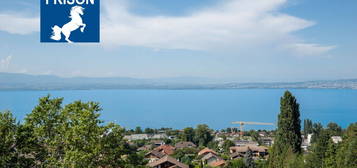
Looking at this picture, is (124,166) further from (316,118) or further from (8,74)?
(8,74)

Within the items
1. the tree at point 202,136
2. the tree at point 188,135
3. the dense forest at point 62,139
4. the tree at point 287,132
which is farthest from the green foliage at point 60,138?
the tree at point 188,135

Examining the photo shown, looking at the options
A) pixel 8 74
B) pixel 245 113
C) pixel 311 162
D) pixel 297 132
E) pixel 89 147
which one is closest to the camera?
pixel 89 147

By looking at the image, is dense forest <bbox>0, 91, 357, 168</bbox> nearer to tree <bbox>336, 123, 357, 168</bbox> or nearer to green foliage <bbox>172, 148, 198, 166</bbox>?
tree <bbox>336, 123, 357, 168</bbox>

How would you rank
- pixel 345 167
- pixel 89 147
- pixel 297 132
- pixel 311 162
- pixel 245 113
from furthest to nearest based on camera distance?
pixel 245 113 → pixel 297 132 → pixel 311 162 → pixel 345 167 → pixel 89 147

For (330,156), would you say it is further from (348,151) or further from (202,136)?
(202,136)

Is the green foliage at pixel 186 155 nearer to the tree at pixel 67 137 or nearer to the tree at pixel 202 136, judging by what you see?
the tree at pixel 202 136

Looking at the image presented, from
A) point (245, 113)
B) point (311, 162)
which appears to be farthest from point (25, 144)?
point (245, 113)

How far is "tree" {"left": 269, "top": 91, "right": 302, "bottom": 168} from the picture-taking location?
38.9ft

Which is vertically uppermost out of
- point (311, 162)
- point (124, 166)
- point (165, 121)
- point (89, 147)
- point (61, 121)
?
point (61, 121)

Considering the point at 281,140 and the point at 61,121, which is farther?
the point at 281,140

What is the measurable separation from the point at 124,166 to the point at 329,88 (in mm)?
164524

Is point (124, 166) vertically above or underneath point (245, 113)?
above

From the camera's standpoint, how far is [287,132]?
11938 mm

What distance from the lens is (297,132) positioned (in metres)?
12.0
